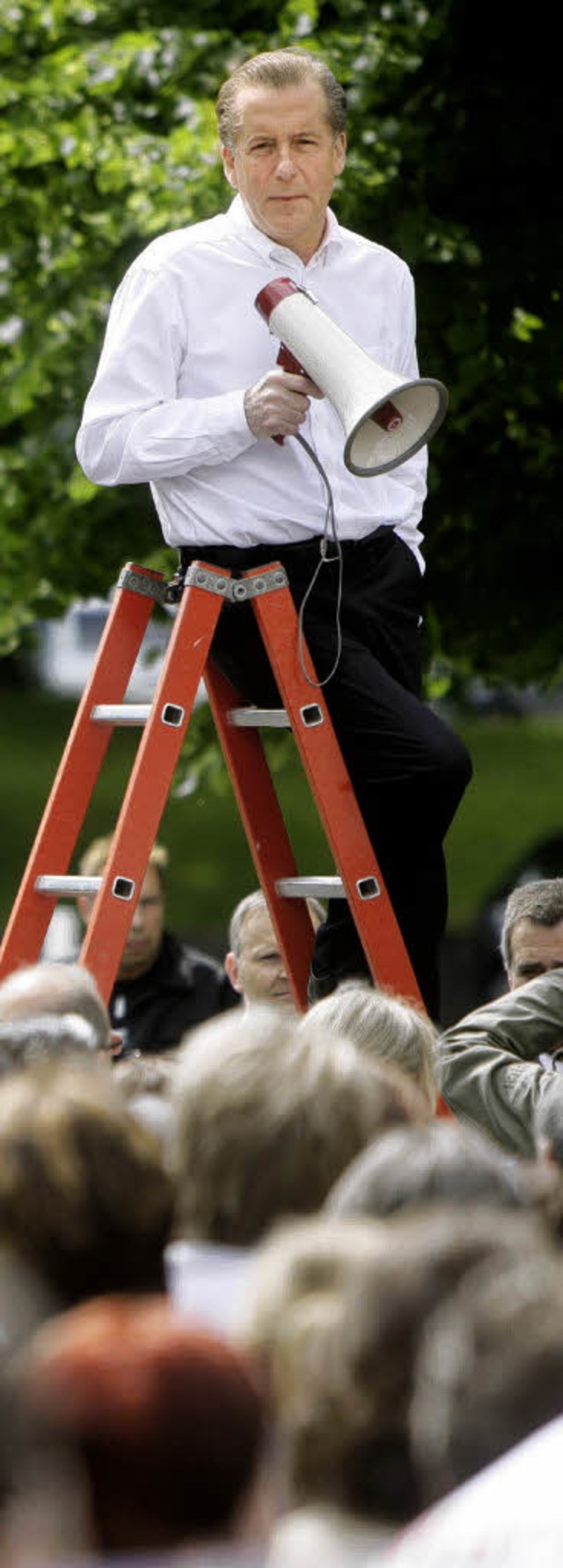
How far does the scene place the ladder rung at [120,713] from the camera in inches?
177

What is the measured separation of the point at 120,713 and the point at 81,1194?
94.5 inches

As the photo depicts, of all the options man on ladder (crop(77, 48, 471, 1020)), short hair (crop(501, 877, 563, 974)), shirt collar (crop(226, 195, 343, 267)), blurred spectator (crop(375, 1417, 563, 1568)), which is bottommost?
blurred spectator (crop(375, 1417, 563, 1568))

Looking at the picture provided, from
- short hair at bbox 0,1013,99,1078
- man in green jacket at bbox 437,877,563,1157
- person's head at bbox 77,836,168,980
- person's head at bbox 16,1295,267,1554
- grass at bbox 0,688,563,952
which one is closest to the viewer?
person's head at bbox 16,1295,267,1554

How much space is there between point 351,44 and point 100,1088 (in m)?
6.80

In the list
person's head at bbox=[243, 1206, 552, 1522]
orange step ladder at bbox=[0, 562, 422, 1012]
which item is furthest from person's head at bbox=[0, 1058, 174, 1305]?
orange step ladder at bbox=[0, 562, 422, 1012]

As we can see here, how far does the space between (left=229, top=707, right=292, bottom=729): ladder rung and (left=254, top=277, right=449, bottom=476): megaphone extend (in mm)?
543

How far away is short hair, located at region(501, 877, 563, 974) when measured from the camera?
186 inches

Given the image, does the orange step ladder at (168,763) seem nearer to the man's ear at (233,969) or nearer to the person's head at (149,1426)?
the man's ear at (233,969)

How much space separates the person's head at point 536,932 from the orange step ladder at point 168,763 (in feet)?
1.06

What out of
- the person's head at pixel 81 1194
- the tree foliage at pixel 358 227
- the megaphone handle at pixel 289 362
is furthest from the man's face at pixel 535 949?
the tree foliage at pixel 358 227

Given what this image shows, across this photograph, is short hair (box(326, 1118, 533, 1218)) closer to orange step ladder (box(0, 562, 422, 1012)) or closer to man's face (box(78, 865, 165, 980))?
orange step ladder (box(0, 562, 422, 1012))

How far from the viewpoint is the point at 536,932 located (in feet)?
15.6

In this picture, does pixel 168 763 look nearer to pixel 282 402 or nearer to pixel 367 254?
pixel 282 402

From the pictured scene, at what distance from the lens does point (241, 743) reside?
4859mm
